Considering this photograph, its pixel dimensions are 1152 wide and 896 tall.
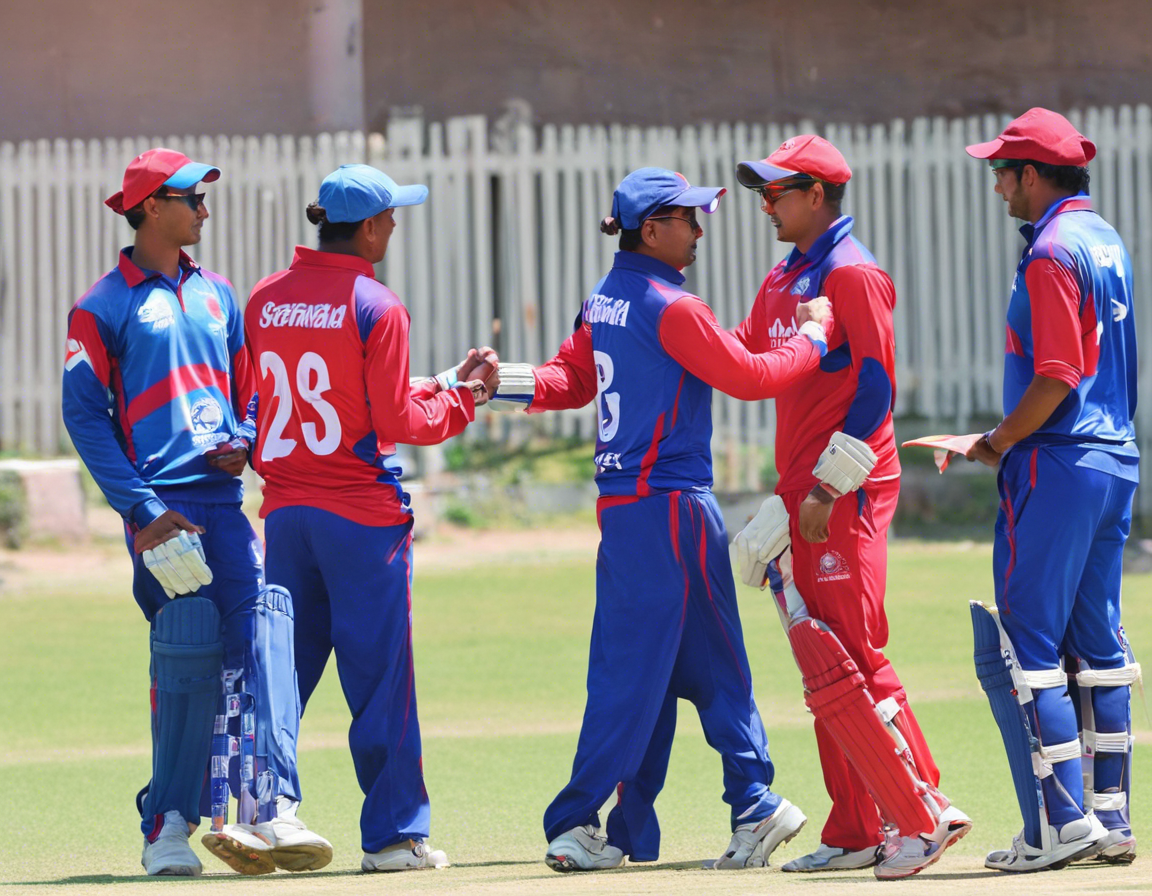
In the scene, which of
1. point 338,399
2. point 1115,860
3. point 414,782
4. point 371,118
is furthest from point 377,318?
point 371,118

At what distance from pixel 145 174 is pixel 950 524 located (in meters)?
9.53

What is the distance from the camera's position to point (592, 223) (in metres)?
15.3

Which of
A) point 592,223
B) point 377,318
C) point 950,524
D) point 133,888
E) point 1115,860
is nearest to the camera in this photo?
point 133,888

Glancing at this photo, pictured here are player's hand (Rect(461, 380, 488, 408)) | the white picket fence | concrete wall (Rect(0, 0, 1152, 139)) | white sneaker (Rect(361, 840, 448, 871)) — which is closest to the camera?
white sneaker (Rect(361, 840, 448, 871))

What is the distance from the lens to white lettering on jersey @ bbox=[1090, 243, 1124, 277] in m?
5.46

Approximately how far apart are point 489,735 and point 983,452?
11.0 ft

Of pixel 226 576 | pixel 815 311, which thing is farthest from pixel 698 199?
pixel 226 576

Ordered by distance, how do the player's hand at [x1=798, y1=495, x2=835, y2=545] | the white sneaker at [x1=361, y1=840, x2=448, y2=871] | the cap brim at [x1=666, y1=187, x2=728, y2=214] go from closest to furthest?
the player's hand at [x1=798, y1=495, x2=835, y2=545] → the white sneaker at [x1=361, y1=840, x2=448, y2=871] → the cap brim at [x1=666, y1=187, x2=728, y2=214]

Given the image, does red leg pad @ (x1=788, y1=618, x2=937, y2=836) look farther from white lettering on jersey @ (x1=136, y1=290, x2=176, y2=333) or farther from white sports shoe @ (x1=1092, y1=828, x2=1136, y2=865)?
white lettering on jersey @ (x1=136, y1=290, x2=176, y2=333)

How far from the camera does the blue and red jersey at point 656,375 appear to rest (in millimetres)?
5582

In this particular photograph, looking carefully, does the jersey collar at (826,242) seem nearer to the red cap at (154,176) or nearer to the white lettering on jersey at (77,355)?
the red cap at (154,176)

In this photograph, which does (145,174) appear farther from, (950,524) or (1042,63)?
(1042,63)

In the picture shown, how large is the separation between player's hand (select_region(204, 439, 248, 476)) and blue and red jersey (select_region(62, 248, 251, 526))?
0.10 feet

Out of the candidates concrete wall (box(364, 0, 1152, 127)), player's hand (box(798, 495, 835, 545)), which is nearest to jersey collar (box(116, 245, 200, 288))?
player's hand (box(798, 495, 835, 545))
